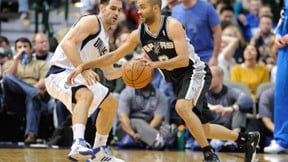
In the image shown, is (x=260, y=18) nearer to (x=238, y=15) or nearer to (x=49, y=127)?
(x=238, y=15)

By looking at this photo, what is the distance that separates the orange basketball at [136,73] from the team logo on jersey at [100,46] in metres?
0.33

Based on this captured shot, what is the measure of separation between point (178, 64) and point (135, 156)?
1.75 meters

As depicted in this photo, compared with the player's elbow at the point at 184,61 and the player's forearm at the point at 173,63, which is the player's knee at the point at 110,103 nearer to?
the player's forearm at the point at 173,63

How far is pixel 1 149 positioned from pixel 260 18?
5768 millimetres

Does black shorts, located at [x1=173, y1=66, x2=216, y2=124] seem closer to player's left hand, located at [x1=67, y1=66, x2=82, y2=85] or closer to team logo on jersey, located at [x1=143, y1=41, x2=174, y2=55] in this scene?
team logo on jersey, located at [x1=143, y1=41, x2=174, y2=55]

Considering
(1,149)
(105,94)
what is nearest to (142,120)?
(1,149)

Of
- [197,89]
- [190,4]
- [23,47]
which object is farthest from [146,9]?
[23,47]

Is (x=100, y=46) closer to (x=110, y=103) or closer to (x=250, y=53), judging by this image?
(x=110, y=103)

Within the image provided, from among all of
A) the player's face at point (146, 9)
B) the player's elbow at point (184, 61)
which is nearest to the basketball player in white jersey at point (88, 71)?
the player's face at point (146, 9)

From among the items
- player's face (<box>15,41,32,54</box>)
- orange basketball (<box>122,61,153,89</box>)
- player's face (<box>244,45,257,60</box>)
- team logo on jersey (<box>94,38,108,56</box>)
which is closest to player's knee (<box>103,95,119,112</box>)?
orange basketball (<box>122,61,153,89</box>)

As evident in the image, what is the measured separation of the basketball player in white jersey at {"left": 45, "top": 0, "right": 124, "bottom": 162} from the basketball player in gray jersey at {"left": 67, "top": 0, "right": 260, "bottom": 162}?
0.15 m

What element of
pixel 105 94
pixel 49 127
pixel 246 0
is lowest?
pixel 49 127

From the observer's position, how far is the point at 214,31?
33.8ft

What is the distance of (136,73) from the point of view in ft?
24.6
